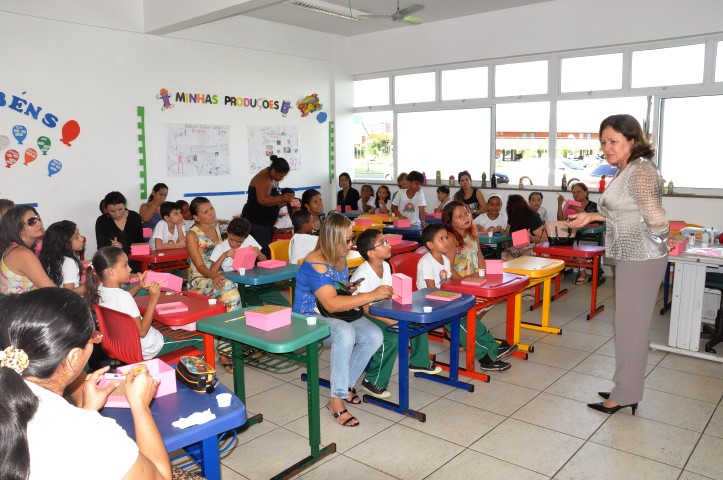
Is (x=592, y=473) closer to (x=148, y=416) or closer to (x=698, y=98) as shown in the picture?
(x=148, y=416)

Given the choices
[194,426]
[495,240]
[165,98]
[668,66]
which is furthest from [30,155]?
[668,66]

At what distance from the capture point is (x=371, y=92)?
35.3ft

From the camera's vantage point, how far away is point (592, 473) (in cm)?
291

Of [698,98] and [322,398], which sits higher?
[698,98]

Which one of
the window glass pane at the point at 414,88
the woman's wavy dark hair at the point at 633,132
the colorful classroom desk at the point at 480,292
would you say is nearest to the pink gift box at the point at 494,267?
the colorful classroom desk at the point at 480,292

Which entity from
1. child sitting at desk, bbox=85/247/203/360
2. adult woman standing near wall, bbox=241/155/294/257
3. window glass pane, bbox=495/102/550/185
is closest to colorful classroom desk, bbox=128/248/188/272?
adult woman standing near wall, bbox=241/155/294/257

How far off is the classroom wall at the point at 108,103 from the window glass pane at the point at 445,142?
101 inches

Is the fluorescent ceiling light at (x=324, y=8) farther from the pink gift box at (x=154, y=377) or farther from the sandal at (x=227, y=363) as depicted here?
the pink gift box at (x=154, y=377)

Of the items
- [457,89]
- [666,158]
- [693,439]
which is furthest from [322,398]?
[457,89]

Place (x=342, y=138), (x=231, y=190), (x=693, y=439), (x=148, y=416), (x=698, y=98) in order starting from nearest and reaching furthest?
(x=148, y=416) → (x=693, y=439) → (x=698, y=98) → (x=231, y=190) → (x=342, y=138)

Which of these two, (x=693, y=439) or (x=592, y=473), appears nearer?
(x=592, y=473)

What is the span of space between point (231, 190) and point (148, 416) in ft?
24.3

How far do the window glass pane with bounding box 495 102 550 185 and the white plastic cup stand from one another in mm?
7699

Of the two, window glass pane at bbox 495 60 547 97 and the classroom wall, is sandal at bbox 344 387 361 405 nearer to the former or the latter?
the classroom wall
